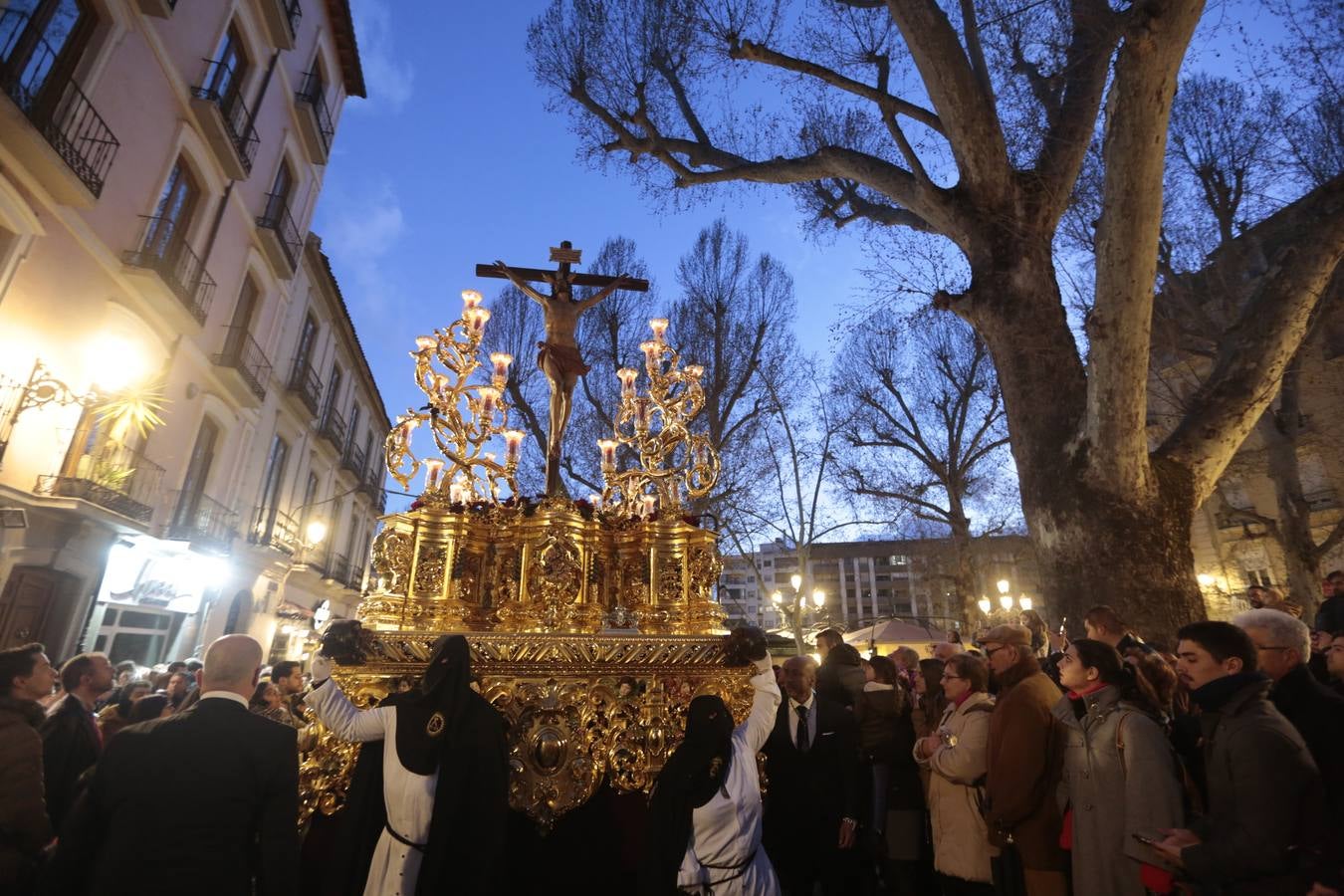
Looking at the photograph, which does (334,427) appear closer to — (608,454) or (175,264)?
(175,264)

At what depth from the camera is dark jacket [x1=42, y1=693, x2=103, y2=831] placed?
11.8 ft

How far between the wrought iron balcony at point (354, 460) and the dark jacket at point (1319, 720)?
2419 centimetres

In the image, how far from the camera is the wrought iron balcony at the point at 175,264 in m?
9.92

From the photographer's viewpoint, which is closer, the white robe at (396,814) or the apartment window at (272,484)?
the white robe at (396,814)

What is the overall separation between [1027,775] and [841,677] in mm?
2218

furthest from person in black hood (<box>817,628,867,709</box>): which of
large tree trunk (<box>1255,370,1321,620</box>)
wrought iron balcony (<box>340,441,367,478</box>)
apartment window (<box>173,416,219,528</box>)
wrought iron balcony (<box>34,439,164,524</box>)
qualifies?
wrought iron balcony (<box>340,441,367,478</box>)

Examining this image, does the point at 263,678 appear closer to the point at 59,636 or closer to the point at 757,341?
the point at 59,636

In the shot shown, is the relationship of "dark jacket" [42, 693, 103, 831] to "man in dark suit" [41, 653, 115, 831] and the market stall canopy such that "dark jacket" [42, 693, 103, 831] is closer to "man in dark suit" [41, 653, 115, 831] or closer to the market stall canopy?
"man in dark suit" [41, 653, 115, 831]

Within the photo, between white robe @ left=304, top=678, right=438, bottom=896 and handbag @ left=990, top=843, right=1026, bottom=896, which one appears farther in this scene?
handbag @ left=990, top=843, right=1026, bottom=896

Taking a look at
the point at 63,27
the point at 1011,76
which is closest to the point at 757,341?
the point at 1011,76

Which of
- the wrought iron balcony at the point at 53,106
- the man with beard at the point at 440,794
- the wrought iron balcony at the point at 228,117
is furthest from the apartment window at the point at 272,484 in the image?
the man with beard at the point at 440,794

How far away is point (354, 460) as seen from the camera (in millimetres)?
24250

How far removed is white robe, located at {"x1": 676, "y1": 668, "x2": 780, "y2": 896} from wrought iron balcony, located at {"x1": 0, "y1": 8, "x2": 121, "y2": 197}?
32.9 feet

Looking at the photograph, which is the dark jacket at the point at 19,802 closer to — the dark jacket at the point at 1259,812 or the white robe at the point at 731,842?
the white robe at the point at 731,842
